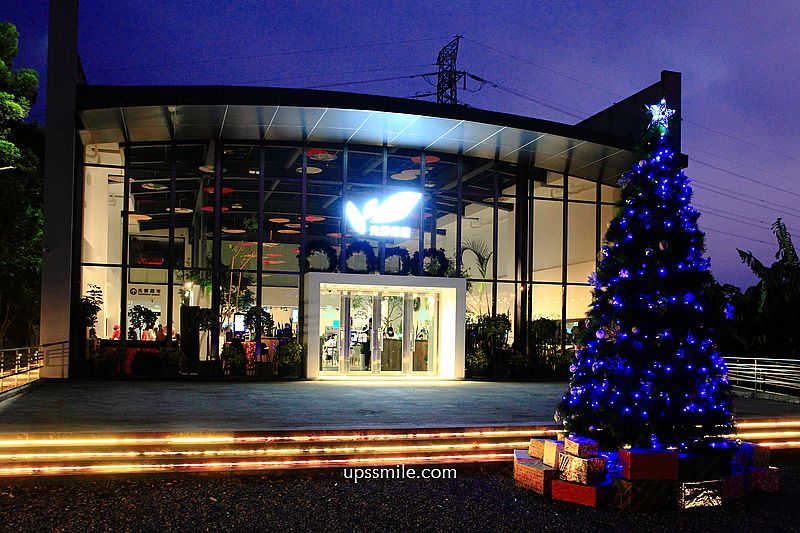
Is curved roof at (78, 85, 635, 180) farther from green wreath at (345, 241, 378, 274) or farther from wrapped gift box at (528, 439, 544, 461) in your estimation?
wrapped gift box at (528, 439, 544, 461)

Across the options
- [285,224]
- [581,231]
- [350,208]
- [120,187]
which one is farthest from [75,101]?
[581,231]

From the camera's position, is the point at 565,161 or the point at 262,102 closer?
the point at 262,102

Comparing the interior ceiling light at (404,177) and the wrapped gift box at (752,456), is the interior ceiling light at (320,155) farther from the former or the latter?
the wrapped gift box at (752,456)

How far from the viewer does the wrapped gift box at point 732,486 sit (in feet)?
24.6

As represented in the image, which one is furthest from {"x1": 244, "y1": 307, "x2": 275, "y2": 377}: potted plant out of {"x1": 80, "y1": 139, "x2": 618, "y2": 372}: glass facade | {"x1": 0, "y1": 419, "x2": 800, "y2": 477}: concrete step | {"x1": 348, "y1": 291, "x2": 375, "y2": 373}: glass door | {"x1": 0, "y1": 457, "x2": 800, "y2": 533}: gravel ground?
{"x1": 0, "y1": 457, "x2": 800, "y2": 533}: gravel ground

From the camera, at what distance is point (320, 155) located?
19.8 metres

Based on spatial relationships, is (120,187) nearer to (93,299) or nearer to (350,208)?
(93,299)

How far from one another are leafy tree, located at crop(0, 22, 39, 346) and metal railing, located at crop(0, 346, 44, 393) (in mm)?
6791

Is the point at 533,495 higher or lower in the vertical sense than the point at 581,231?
lower

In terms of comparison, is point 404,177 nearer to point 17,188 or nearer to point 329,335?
point 329,335

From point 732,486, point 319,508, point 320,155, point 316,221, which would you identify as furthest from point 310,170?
point 732,486

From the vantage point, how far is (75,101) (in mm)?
16984

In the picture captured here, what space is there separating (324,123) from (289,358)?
5.83 metres

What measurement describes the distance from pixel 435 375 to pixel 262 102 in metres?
8.35
